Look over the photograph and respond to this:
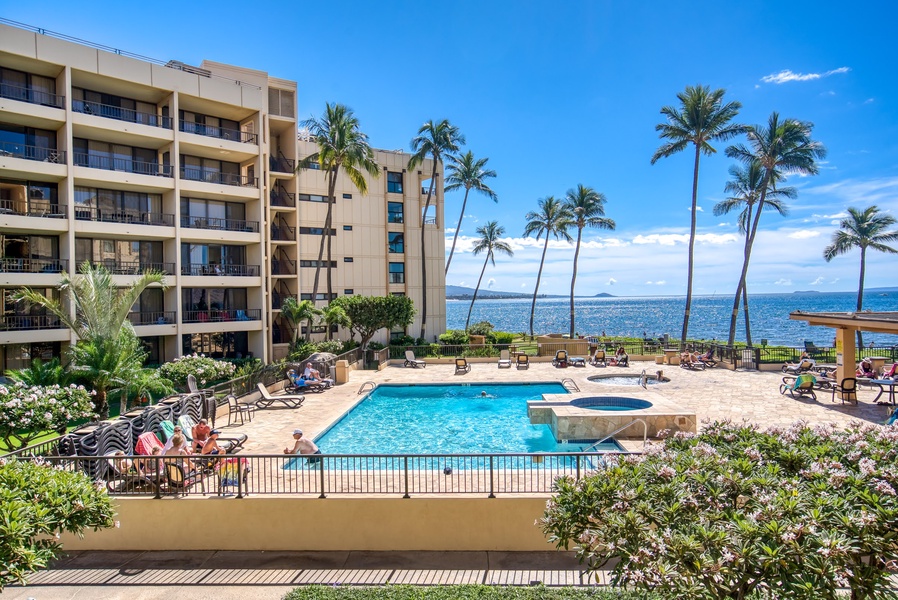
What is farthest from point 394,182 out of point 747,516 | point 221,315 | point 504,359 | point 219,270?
point 747,516

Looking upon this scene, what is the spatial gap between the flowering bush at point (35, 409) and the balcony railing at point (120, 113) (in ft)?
56.0

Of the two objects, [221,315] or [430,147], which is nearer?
[221,315]

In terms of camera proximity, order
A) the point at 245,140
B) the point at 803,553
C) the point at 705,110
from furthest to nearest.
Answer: the point at 705,110, the point at 245,140, the point at 803,553

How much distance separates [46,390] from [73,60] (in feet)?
59.0

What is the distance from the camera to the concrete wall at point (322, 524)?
31.1 feet

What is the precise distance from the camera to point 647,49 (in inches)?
1029

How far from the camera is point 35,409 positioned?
1205 cm

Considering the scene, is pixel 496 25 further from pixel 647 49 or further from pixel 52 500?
pixel 52 500

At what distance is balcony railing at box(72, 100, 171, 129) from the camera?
962 inches

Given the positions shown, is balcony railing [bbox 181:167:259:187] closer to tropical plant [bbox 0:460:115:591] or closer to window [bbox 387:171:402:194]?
window [bbox 387:171:402:194]

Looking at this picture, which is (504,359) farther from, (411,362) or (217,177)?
(217,177)

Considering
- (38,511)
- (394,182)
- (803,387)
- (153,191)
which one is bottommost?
(803,387)

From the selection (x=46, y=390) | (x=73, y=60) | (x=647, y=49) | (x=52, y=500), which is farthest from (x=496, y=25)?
(x=52, y=500)

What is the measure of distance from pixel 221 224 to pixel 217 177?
106 inches
